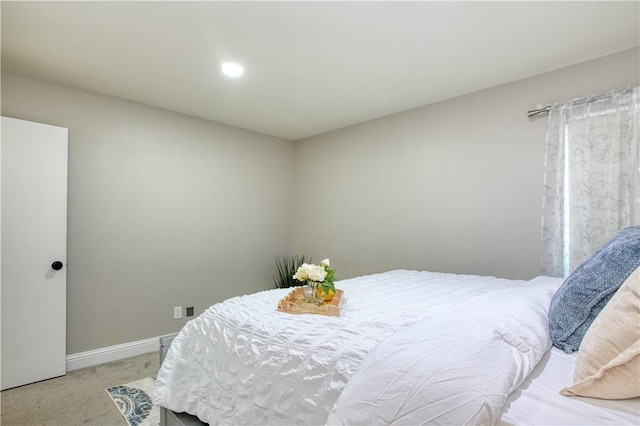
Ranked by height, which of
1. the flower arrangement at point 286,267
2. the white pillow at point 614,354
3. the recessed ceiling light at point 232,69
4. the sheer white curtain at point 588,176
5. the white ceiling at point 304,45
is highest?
the white ceiling at point 304,45

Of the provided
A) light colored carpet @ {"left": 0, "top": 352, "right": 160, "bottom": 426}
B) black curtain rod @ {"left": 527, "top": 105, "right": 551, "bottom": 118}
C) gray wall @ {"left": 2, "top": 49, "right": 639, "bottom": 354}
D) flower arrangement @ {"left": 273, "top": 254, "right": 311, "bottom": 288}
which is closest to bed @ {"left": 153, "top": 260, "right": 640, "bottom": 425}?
light colored carpet @ {"left": 0, "top": 352, "right": 160, "bottom": 426}

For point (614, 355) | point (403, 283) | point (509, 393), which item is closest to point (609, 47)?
point (403, 283)

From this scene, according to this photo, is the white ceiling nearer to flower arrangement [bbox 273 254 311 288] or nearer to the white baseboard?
flower arrangement [bbox 273 254 311 288]

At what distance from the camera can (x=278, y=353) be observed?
1354 millimetres

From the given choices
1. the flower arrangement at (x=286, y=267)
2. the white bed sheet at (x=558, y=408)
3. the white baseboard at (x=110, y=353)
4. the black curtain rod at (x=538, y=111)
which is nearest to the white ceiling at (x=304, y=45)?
the black curtain rod at (x=538, y=111)

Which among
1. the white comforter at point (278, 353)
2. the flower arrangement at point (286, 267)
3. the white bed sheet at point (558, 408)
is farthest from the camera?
the flower arrangement at point (286, 267)

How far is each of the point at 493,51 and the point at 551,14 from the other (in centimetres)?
42

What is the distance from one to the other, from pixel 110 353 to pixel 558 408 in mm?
3465

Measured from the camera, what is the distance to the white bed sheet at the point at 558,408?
31.4 inches

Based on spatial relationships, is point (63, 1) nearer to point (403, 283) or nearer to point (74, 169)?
point (74, 169)

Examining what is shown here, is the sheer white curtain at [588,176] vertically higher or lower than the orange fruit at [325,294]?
higher

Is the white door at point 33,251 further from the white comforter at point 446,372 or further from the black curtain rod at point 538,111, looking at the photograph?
the black curtain rod at point 538,111

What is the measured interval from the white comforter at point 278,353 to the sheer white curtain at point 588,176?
2.19 ft

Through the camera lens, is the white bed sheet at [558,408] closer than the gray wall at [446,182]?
Yes
